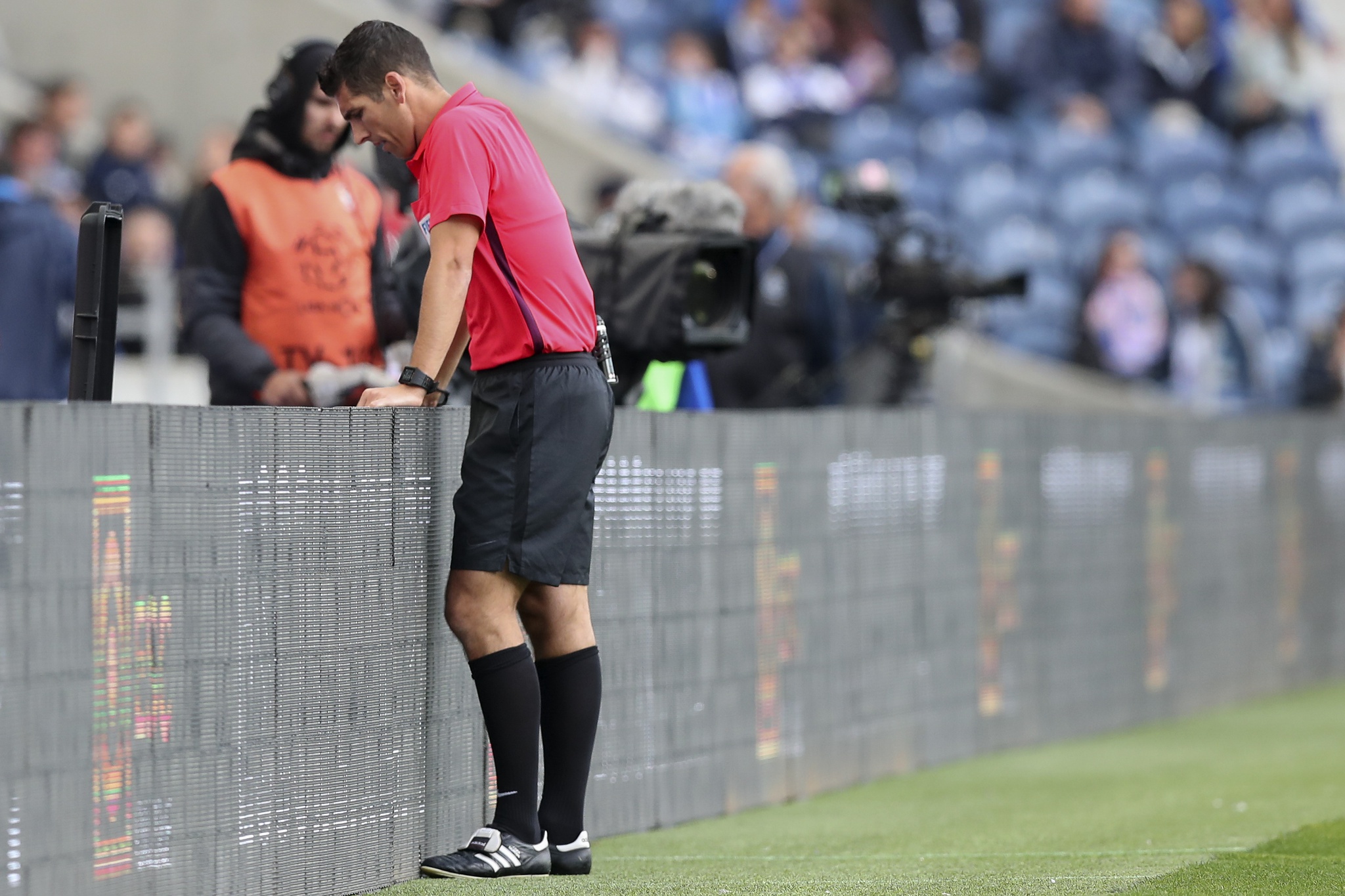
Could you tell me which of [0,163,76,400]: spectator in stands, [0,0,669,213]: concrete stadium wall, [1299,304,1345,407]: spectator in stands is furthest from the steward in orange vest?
[1299,304,1345,407]: spectator in stands

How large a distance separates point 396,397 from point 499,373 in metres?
0.23

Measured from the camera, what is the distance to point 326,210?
5605mm

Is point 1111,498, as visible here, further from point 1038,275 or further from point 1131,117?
point 1131,117

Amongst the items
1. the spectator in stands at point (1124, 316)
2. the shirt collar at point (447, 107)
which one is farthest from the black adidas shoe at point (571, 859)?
the spectator in stands at point (1124, 316)

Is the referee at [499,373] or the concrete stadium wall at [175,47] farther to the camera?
the concrete stadium wall at [175,47]

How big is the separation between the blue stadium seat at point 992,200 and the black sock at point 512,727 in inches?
405

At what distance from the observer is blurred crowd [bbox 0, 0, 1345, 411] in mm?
13992

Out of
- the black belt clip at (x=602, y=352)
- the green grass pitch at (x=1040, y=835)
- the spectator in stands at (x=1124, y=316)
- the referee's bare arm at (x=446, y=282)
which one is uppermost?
the spectator in stands at (x=1124, y=316)

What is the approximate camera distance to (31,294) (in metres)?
6.35

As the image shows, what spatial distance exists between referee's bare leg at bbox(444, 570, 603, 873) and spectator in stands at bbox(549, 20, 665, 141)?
33.1 ft

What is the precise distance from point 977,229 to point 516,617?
33.3 ft

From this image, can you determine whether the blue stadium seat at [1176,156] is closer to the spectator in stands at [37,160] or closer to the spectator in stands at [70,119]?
the spectator in stands at [70,119]

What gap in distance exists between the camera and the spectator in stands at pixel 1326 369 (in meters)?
11.3

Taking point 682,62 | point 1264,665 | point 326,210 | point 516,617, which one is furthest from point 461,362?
point 682,62
